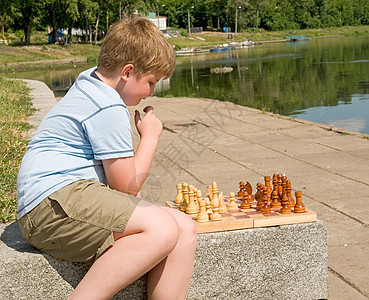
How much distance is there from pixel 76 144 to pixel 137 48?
506 millimetres

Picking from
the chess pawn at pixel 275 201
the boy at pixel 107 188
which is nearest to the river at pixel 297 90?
the chess pawn at pixel 275 201

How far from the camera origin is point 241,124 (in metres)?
10.0

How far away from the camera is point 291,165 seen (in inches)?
264

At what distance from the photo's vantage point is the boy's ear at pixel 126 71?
2.68 m

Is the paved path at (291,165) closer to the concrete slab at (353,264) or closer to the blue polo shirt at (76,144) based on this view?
the concrete slab at (353,264)

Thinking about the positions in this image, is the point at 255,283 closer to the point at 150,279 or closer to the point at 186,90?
the point at 150,279

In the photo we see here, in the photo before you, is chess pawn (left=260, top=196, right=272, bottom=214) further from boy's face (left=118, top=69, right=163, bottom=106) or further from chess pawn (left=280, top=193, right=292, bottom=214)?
boy's face (left=118, top=69, right=163, bottom=106)

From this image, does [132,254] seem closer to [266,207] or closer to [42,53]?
[266,207]

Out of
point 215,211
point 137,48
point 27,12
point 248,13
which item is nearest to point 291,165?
point 215,211

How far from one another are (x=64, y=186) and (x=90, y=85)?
489 millimetres

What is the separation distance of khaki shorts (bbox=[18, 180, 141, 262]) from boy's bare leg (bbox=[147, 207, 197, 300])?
245mm

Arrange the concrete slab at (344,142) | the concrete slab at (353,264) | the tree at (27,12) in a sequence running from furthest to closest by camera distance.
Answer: the tree at (27,12), the concrete slab at (344,142), the concrete slab at (353,264)

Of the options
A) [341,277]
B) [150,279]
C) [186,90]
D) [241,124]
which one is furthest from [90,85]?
[186,90]

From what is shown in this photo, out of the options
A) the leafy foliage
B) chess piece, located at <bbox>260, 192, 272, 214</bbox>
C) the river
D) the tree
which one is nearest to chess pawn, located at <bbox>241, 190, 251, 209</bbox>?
chess piece, located at <bbox>260, 192, 272, 214</bbox>
